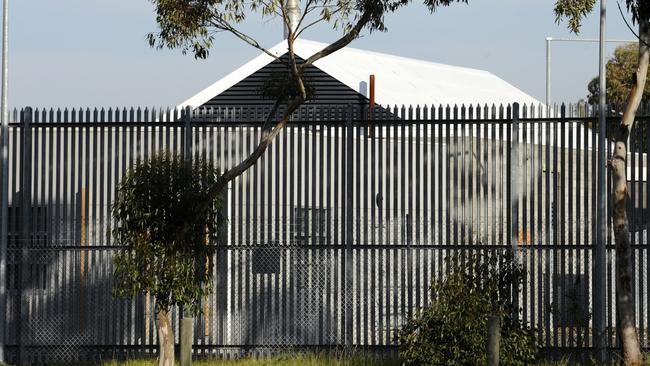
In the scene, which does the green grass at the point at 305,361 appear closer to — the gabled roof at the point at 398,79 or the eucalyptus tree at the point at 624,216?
the eucalyptus tree at the point at 624,216

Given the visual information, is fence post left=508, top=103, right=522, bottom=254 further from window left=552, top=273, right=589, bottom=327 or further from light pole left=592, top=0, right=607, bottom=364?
light pole left=592, top=0, right=607, bottom=364

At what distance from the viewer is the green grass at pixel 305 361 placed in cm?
1669

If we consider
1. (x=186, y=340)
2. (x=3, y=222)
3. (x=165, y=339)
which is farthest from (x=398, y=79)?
(x=186, y=340)

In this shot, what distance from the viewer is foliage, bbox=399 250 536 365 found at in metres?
15.4

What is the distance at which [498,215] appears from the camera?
670 inches

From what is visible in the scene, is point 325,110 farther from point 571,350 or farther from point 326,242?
point 571,350

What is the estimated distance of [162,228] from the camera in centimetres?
1544

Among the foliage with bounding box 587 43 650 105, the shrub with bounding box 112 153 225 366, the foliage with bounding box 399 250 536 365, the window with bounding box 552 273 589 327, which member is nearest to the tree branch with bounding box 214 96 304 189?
the shrub with bounding box 112 153 225 366

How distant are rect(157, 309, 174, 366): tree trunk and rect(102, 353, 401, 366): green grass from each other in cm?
120

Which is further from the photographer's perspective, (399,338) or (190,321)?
(399,338)

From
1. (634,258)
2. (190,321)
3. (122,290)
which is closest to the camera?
(190,321)

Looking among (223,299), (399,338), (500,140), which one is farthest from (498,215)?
(223,299)

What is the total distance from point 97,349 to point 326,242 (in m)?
3.29

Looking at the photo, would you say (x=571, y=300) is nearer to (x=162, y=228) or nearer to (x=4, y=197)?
(x=162, y=228)
